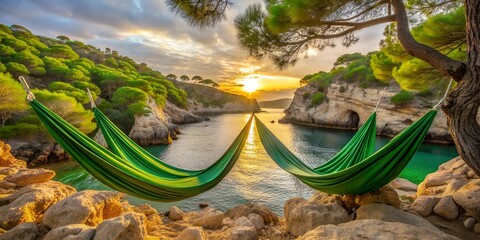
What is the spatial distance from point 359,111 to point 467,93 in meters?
16.5

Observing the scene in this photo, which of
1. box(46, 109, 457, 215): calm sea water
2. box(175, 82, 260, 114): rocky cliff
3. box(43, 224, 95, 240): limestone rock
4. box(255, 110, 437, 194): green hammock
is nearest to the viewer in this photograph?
box(43, 224, 95, 240): limestone rock

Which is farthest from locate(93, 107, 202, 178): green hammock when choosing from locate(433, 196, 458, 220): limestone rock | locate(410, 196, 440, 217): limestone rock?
locate(433, 196, 458, 220): limestone rock

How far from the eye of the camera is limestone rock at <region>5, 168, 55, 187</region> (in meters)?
3.48

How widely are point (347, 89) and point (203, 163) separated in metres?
13.4

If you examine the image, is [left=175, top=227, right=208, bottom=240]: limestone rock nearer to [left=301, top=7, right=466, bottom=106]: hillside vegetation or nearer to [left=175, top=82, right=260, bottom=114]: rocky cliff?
[left=301, top=7, right=466, bottom=106]: hillside vegetation

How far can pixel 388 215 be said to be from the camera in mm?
1871

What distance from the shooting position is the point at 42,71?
13188 mm

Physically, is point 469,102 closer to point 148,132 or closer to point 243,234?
point 243,234

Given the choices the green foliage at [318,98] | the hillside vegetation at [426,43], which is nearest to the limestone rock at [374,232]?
the hillside vegetation at [426,43]

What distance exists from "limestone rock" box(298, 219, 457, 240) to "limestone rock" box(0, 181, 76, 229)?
2.52 metres

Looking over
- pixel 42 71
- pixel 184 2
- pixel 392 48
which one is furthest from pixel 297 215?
pixel 42 71

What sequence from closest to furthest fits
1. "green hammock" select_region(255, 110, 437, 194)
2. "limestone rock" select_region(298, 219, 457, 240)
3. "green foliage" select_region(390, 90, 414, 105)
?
"limestone rock" select_region(298, 219, 457, 240), "green hammock" select_region(255, 110, 437, 194), "green foliage" select_region(390, 90, 414, 105)

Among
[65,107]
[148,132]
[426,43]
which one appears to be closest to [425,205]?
[426,43]

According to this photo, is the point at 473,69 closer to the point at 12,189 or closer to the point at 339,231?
the point at 339,231
